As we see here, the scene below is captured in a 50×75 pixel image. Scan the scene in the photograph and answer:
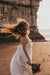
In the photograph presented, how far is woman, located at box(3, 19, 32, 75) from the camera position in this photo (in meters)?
2.61

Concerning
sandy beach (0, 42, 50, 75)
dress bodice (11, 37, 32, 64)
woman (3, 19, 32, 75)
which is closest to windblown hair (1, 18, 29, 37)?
woman (3, 19, 32, 75)

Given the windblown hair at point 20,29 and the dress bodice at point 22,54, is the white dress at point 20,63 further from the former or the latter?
the windblown hair at point 20,29

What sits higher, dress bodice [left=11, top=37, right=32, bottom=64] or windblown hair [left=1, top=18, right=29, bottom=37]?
windblown hair [left=1, top=18, right=29, bottom=37]

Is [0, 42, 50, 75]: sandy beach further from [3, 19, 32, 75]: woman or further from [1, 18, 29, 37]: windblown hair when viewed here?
[1, 18, 29, 37]: windblown hair

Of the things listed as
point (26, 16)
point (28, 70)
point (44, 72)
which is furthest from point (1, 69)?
point (26, 16)

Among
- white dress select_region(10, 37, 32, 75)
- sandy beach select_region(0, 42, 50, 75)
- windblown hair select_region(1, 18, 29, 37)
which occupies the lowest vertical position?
sandy beach select_region(0, 42, 50, 75)

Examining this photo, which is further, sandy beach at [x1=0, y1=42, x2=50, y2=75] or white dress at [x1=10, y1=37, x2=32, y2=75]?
sandy beach at [x1=0, y1=42, x2=50, y2=75]

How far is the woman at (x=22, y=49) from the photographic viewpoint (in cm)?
261

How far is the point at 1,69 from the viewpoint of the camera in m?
4.62

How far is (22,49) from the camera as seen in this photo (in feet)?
8.70

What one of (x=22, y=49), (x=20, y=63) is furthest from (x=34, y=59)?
(x=22, y=49)

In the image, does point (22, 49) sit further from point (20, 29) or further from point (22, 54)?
point (20, 29)

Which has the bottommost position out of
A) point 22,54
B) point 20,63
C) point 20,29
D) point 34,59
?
point 34,59

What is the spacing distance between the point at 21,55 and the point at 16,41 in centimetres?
948
